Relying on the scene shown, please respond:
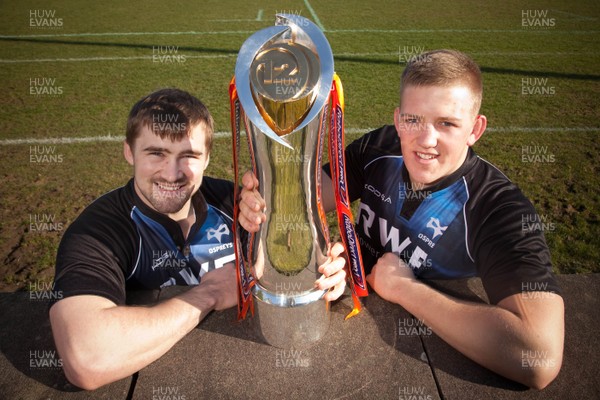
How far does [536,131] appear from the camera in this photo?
521 centimetres

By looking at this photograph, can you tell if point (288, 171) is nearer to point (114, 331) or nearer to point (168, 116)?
point (114, 331)

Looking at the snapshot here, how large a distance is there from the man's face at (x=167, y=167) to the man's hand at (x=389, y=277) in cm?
83

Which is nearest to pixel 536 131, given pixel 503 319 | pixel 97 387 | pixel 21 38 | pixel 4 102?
pixel 503 319

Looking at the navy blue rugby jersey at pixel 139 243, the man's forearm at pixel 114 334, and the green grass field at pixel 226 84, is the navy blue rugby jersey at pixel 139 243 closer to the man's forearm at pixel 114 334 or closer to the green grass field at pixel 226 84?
the man's forearm at pixel 114 334

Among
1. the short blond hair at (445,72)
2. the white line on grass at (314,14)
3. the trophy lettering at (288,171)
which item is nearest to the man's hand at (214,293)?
the trophy lettering at (288,171)

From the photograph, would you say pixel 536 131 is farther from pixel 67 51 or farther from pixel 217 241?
pixel 67 51

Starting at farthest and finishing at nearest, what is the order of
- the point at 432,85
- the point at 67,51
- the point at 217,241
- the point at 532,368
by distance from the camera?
1. the point at 67,51
2. the point at 217,241
3. the point at 432,85
4. the point at 532,368

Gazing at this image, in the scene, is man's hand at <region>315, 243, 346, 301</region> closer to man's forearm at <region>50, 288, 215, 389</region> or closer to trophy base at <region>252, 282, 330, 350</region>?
trophy base at <region>252, 282, 330, 350</region>

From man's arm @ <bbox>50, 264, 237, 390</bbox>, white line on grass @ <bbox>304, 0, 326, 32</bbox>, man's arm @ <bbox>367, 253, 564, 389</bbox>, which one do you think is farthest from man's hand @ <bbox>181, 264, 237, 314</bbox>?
white line on grass @ <bbox>304, 0, 326, 32</bbox>

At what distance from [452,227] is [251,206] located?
3.10 ft

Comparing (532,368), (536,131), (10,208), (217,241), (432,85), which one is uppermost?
(432,85)

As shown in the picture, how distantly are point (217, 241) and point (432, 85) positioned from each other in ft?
3.58

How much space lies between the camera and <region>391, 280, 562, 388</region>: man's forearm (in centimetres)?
121

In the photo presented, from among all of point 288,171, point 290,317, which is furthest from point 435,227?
point 288,171
